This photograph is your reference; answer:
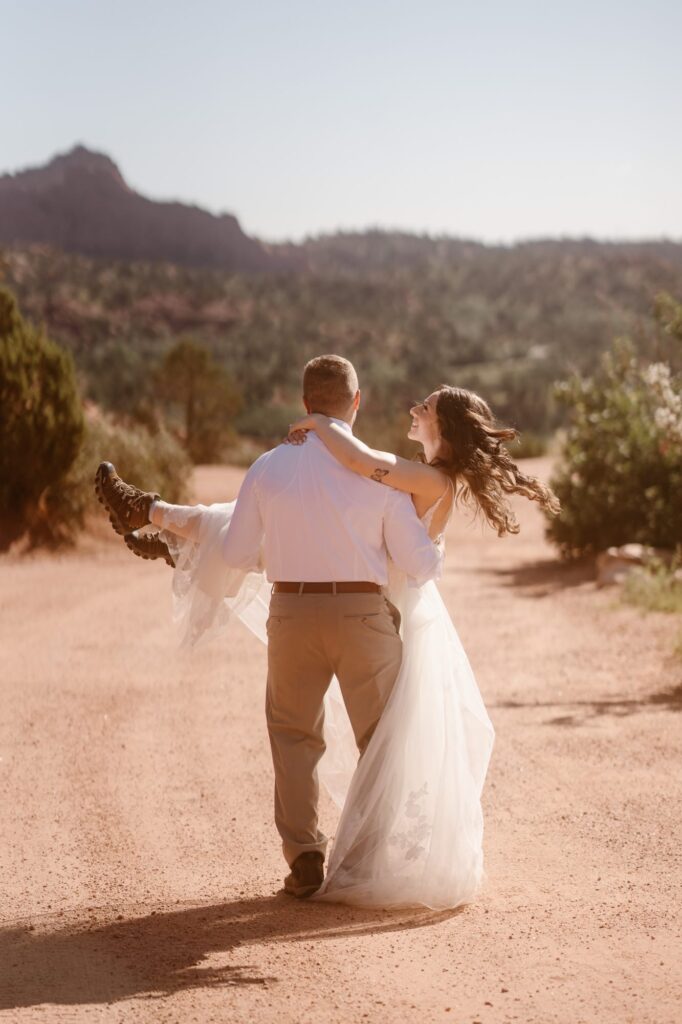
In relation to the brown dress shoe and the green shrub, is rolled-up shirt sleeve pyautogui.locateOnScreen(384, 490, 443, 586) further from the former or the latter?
the green shrub

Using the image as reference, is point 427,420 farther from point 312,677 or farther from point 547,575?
point 547,575

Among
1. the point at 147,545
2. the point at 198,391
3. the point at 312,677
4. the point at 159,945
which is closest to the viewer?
the point at 159,945

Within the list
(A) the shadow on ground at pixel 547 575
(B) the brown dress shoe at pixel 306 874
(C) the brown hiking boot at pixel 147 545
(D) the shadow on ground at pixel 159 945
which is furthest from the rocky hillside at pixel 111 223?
(D) the shadow on ground at pixel 159 945

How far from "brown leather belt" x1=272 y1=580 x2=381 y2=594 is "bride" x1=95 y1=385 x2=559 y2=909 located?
318 millimetres

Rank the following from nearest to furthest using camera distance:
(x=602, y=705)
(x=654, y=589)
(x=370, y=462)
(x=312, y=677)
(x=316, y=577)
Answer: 1. (x=370, y=462)
2. (x=316, y=577)
3. (x=312, y=677)
4. (x=602, y=705)
5. (x=654, y=589)

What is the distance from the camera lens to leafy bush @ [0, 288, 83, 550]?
18.3 metres

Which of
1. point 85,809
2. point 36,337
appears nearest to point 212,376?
point 36,337

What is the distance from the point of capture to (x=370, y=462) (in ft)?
15.9

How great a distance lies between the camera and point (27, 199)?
47.4 meters

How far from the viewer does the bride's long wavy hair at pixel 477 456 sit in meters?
5.20

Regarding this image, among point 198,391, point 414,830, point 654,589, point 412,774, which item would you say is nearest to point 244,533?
point 412,774

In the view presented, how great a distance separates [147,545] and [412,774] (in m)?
1.42

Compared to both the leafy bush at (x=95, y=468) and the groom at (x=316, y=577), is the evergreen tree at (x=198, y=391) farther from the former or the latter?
the groom at (x=316, y=577)

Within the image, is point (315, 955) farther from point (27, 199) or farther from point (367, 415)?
point (27, 199)
